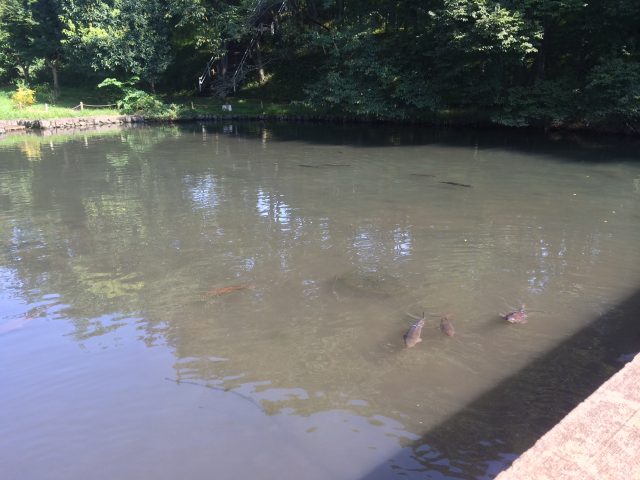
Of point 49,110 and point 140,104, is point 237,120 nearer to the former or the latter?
point 140,104

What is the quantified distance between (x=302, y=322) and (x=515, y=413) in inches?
110

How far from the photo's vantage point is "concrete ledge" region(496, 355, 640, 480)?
2766mm

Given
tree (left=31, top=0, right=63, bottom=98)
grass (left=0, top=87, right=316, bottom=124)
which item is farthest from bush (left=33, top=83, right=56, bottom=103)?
tree (left=31, top=0, right=63, bottom=98)

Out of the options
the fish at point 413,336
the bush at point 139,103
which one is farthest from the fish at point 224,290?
the bush at point 139,103

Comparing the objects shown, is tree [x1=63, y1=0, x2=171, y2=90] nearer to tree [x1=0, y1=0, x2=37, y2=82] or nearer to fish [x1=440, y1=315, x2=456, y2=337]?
tree [x1=0, y1=0, x2=37, y2=82]

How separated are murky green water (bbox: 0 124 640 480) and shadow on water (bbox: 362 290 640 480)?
0.02m

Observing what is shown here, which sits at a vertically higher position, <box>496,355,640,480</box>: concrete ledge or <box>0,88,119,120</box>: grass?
<box>0,88,119,120</box>: grass

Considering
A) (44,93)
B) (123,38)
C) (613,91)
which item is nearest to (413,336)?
(613,91)

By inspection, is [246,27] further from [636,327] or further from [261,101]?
[636,327]

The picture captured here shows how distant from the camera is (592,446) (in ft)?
9.66

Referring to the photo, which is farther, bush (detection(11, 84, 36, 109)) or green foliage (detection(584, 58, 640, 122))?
bush (detection(11, 84, 36, 109))

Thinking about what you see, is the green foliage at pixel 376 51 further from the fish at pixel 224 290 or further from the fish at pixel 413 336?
the fish at pixel 413 336

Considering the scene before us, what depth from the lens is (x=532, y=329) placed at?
20.8 feet

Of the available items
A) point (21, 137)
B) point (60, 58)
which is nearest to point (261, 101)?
point (21, 137)
